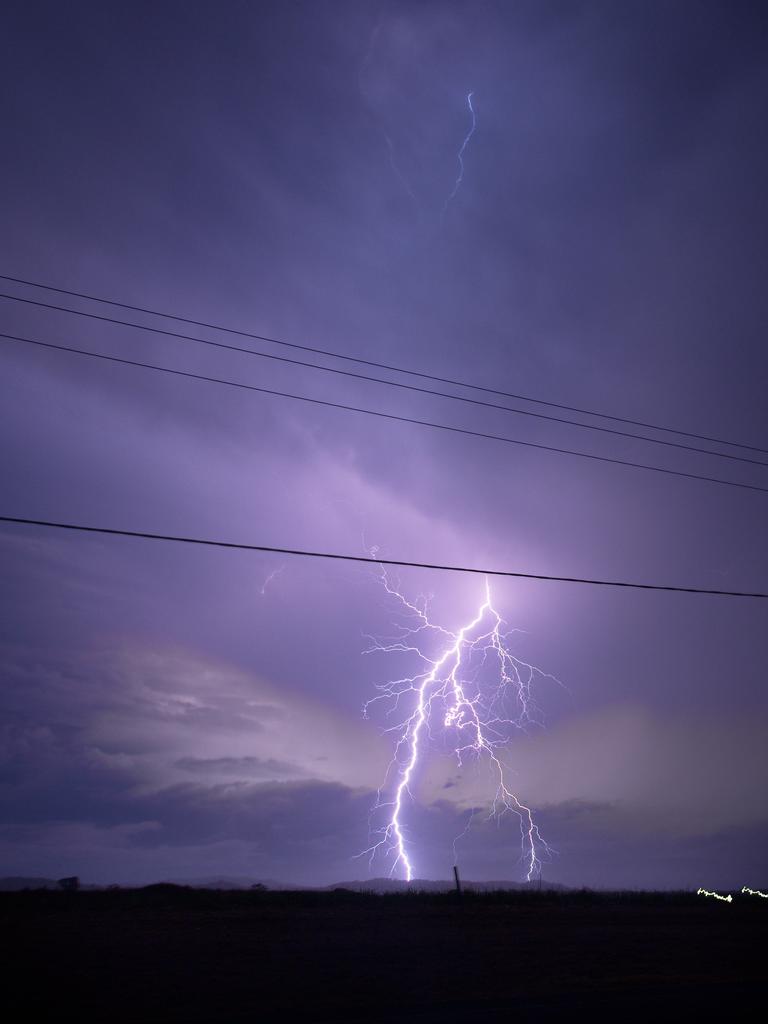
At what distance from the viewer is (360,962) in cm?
1231

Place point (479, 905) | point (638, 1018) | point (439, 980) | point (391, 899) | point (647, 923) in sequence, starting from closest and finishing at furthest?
point (638, 1018) < point (439, 980) < point (647, 923) < point (479, 905) < point (391, 899)

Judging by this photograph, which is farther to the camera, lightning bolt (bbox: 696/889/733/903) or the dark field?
lightning bolt (bbox: 696/889/733/903)

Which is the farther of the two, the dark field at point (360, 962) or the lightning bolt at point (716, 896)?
the lightning bolt at point (716, 896)

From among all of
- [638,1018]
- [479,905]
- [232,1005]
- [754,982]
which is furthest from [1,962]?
[479,905]

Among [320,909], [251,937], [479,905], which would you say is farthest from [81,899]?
[479,905]

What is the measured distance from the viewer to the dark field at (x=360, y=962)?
29.8ft

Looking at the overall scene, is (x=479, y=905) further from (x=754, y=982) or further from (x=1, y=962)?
(x=1, y=962)

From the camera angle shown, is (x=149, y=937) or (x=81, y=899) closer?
(x=149, y=937)

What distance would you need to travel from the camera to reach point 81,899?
2042cm

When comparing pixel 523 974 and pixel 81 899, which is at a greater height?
pixel 81 899

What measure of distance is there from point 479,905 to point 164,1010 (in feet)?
51.5

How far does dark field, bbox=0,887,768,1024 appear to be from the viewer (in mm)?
9086

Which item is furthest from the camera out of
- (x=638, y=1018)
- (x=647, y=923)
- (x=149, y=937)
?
(x=647, y=923)

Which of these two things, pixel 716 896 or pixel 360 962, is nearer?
pixel 360 962
